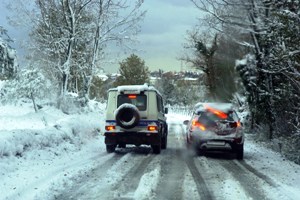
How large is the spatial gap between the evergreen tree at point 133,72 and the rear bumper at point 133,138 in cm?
6151

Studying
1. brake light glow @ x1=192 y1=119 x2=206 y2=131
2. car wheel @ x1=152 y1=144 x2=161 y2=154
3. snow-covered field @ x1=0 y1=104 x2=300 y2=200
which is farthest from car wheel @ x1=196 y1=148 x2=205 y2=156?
car wheel @ x1=152 y1=144 x2=161 y2=154

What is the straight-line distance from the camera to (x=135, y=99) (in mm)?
15406

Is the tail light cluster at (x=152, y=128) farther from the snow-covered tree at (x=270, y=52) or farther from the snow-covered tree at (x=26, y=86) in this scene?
the snow-covered tree at (x=26, y=86)

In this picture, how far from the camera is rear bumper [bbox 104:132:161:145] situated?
1485cm

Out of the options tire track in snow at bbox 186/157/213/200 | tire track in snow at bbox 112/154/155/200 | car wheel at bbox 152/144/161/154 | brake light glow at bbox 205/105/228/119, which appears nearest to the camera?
Answer: tire track in snow at bbox 112/154/155/200

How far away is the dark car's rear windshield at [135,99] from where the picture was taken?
50.2 ft

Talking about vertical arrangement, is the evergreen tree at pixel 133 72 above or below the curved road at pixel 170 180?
above

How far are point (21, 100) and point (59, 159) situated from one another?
69.4 ft

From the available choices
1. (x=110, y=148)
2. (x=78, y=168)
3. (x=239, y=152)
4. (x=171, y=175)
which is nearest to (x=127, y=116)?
(x=110, y=148)

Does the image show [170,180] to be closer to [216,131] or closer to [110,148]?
[216,131]

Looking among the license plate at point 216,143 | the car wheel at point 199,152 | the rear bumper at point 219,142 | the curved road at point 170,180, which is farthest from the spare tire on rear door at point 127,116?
the license plate at point 216,143

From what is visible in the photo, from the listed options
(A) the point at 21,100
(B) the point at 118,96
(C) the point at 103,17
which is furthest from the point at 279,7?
(A) the point at 21,100

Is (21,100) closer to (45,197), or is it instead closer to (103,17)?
(103,17)

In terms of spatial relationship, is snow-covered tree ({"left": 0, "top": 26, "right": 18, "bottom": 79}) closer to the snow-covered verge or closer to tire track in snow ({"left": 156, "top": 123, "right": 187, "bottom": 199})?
the snow-covered verge
